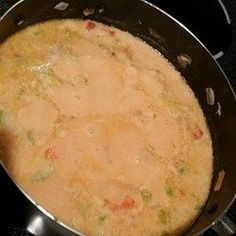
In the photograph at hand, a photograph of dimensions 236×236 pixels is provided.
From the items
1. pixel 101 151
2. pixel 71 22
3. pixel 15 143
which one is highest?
pixel 71 22

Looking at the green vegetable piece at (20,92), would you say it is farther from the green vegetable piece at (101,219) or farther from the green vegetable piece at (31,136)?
the green vegetable piece at (101,219)

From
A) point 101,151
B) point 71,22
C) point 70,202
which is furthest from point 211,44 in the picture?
point 70,202

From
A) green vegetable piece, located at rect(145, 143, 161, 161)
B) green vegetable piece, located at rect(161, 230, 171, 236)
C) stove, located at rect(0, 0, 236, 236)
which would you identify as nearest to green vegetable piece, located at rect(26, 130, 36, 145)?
green vegetable piece, located at rect(145, 143, 161, 161)

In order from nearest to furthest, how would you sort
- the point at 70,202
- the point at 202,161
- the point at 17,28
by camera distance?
the point at 70,202 → the point at 17,28 → the point at 202,161

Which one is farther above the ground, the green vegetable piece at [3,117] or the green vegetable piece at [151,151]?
the green vegetable piece at [3,117]

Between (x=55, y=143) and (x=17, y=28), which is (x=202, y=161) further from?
(x=17, y=28)

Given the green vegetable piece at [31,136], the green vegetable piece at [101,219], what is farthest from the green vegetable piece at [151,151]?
the green vegetable piece at [31,136]
